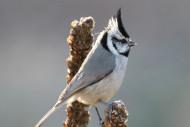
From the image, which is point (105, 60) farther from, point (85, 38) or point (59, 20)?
point (59, 20)

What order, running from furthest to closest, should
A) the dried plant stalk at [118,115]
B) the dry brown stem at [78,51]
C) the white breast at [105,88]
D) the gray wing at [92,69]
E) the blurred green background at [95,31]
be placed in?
the blurred green background at [95,31] < the white breast at [105,88] < the gray wing at [92,69] < the dry brown stem at [78,51] < the dried plant stalk at [118,115]

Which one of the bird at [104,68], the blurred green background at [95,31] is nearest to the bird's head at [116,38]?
the bird at [104,68]

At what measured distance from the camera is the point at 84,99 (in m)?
5.96

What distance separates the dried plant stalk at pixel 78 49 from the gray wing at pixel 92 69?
121 mm

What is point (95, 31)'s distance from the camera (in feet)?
39.7

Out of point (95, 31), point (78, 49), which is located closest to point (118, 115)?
point (78, 49)

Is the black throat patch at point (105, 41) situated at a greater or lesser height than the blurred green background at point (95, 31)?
lesser

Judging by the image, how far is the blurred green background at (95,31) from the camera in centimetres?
1005

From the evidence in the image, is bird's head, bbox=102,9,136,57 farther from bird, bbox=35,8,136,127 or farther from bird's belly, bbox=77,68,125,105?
bird's belly, bbox=77,68,125,105

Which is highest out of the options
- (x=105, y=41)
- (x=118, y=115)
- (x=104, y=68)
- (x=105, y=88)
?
(x=105, y=41)

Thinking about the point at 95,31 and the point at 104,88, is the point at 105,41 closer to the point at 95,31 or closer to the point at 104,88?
the point at 104,88

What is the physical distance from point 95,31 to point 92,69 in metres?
5.90

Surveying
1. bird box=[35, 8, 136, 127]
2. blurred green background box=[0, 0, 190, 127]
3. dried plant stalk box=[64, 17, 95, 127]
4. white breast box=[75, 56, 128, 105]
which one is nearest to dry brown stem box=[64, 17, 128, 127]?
dried plant stalk box=[64, 17, 95, 127]

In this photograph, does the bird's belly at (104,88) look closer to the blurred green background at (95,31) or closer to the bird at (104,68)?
the bird at (104,68)
